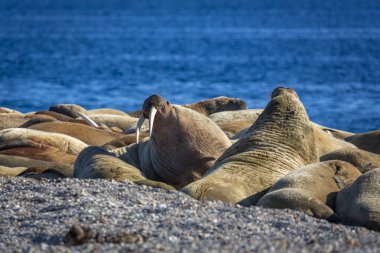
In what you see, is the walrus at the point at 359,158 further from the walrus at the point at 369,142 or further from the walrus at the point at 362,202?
the walrus at the point at 369,142

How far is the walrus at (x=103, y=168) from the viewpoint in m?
9.41

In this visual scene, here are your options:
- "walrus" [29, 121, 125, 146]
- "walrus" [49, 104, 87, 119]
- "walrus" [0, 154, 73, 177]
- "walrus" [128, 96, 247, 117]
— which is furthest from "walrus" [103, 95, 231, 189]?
"walrus" [128, 96, 247, 117]

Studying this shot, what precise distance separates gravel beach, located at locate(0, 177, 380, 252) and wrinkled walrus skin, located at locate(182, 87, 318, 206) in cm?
76

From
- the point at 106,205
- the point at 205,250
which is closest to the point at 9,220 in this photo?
the point at 106,205

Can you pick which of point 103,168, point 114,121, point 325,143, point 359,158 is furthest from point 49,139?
point 359,158

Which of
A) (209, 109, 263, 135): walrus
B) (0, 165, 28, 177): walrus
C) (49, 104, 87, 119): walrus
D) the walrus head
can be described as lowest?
(49, 104, 87, 119): walrus

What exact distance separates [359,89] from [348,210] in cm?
2861

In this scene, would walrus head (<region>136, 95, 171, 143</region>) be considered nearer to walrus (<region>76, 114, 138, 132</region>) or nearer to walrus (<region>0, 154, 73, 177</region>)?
walrus (<region>0, 154, 73, 177</region>)

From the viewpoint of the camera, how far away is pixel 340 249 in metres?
5.98

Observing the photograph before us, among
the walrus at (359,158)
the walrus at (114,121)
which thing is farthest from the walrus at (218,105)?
the walrus at (359,158)

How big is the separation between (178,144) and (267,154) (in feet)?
4.44

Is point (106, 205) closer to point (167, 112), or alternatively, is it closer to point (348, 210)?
point (348, 210)

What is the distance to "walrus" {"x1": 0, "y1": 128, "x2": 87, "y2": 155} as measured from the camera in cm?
1198

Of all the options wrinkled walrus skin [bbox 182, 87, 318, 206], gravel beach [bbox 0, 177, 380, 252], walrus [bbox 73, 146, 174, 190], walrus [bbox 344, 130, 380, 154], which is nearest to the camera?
gravel beach [bbox 0, 177, 380, 252]
